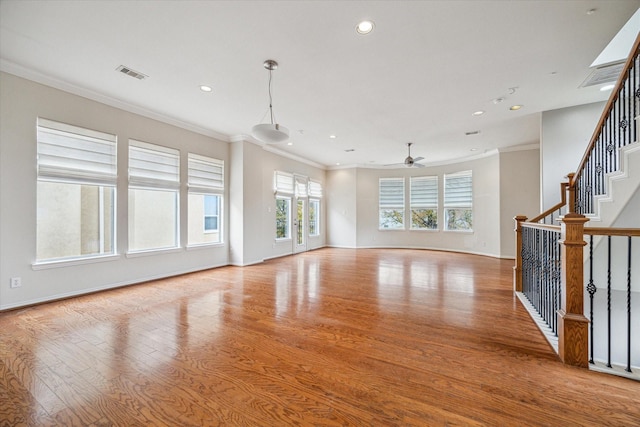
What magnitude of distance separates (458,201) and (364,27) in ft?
24.2

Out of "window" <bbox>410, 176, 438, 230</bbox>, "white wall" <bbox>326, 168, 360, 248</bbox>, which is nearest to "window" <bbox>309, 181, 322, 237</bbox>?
"white wall" <bbox>326, 168, 360, 248</bbox>

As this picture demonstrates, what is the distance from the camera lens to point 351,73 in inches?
139

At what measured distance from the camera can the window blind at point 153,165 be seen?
4695mm

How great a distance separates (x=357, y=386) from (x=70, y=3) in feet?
13.3

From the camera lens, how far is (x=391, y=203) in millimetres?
9766

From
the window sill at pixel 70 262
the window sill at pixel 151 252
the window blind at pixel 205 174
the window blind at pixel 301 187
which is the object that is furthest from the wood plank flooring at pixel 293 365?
the window blind at pixel 301 187

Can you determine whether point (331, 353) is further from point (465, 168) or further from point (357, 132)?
point (465, 168)

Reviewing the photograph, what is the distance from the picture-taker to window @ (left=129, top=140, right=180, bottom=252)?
4718 millimetres

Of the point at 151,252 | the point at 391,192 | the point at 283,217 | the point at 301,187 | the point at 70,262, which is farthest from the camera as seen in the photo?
the point at 391,192

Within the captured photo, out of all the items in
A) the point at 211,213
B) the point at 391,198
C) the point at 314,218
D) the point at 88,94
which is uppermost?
the point at 88,94

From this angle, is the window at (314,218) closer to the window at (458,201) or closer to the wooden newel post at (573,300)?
the window at (458,201)

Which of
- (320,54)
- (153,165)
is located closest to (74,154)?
(153,165)

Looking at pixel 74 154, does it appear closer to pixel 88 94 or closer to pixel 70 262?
pixel 88 94

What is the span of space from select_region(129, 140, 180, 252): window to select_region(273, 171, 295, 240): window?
2.80 meters
